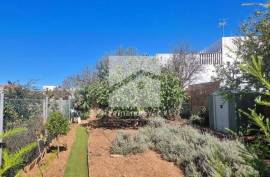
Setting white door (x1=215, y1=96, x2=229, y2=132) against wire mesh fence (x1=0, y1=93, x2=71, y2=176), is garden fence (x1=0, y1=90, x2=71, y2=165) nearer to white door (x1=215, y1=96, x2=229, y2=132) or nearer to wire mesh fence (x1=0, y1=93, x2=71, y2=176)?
wire mesh fence (x1=0, y1=93, x2=71, y2=176)

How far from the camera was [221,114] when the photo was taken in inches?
848

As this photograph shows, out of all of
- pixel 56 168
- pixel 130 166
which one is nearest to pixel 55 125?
pixel 56 168

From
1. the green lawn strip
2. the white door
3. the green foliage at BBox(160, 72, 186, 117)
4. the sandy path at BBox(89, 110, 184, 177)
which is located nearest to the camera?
the sandy path at BBox(89, 110, 184, 177)

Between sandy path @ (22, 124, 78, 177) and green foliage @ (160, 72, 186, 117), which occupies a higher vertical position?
green foliage @ (160, 72, 186, 117)

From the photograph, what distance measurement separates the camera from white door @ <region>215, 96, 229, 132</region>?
20.8 metres

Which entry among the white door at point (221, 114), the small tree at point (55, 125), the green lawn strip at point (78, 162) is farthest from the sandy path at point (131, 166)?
the white door at point (221, 114)

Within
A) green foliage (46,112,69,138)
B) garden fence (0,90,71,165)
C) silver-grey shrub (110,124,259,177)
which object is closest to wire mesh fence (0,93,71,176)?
garden fence (0,90,71,165)

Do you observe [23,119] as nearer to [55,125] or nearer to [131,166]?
[55,125]

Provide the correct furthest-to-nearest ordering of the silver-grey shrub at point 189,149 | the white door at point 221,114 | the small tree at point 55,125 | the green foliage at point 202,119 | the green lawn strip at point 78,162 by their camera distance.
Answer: the green foliage at point 202,119
the white door at point 221,114
the small tree at point 55,125
the green lawn strip at point 78,162
the silver-grey shrub at point 189,149

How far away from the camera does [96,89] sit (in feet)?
77.0

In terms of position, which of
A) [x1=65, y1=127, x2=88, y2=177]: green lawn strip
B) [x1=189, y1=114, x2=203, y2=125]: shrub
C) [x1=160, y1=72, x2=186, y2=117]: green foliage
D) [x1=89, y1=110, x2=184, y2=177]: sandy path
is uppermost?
[x1=160, y1=72, x2=186, y2=117]: green foliage

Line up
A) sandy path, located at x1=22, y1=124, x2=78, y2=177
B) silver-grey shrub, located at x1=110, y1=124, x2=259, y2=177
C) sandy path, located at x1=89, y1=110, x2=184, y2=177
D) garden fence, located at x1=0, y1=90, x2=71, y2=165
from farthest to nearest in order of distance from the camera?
sandy path, located at x1=22, y1=124, x2=78, y2=177, sandy path, located at x1=89, y1=110, x2=184, y2=177, garden fence, located at x1=0, y1=90, x2=71, y2=165, silver-grey shrub, located at x1=110, y1=124, x2=259, y2=177

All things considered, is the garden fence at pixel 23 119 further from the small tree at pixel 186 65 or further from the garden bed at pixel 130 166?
the small tree at pixel 186 65

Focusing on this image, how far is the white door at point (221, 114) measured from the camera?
20750mm
